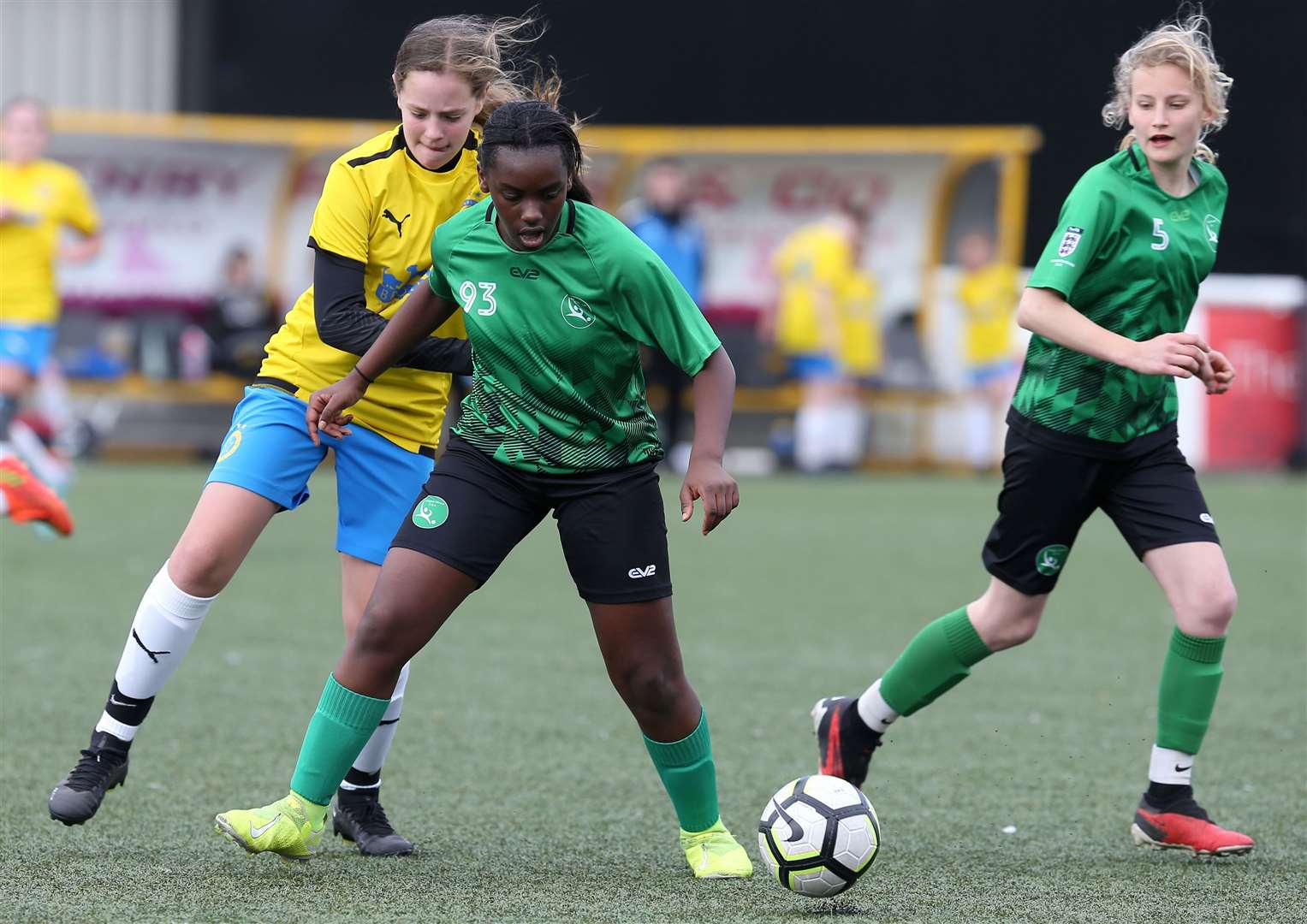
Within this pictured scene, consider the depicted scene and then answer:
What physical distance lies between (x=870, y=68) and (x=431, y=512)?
1378cm

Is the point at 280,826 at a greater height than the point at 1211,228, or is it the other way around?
the point at 1211,228

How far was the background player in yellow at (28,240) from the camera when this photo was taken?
9.88 metres

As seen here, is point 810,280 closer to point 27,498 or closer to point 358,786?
point 27,498

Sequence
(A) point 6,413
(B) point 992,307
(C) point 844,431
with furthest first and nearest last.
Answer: (C) point 844,431 < (B) point 992,307 < (A) point 6,413

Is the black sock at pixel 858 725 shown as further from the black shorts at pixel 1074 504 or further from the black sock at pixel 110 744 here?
the black sock at pixel 110 744

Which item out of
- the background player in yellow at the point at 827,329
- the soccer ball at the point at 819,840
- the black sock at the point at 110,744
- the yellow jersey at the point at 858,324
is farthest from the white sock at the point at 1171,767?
the yellow jersey at the point at 858,324

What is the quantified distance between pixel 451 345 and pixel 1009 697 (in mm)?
2939

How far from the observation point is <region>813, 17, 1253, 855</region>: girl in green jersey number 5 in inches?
171

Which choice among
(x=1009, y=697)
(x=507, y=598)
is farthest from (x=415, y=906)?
(x=507, y=598)

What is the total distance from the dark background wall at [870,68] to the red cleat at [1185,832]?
12.6 metres

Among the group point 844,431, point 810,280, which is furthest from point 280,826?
point 844,431

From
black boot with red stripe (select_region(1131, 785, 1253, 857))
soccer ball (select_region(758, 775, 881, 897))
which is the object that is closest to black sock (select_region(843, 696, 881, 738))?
black boot with red stripe (select_region(1131, 785, 1253, 857))

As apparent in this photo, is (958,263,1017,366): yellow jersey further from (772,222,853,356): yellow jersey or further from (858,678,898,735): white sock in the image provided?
(858,678,898,735): white sock

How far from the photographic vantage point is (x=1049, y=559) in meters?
4.60
